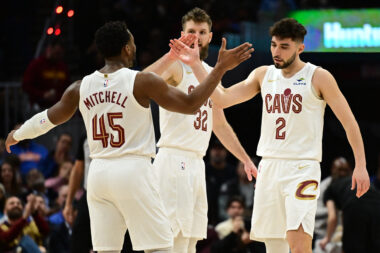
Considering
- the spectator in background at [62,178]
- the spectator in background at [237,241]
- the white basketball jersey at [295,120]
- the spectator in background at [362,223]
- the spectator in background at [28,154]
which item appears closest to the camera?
the white basketball jersey at [295,120]

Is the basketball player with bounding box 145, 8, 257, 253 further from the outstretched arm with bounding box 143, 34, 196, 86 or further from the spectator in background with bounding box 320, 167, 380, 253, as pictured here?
the spectator in background with bounding box 320, 167, 380, 253

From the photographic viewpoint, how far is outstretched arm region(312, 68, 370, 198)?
8195 mm

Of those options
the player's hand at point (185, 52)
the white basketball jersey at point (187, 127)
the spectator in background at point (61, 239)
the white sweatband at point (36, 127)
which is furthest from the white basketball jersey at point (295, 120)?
the spectator in background at point (61, 239)

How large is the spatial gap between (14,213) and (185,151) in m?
4.29

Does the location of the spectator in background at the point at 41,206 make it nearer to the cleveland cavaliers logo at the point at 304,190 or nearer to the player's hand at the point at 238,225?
the player's hand at the point at 238,225

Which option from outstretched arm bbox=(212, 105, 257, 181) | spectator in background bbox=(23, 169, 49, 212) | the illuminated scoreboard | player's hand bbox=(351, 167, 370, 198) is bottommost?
spectator in background bbox=(23, 169, 49, 212)

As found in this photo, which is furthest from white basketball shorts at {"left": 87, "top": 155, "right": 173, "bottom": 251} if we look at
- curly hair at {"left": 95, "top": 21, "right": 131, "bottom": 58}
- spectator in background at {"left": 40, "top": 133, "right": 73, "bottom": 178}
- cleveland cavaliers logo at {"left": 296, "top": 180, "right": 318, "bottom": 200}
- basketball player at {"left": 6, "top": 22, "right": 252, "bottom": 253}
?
spectator in background at {"left": 40, "top": 133, "right": 73, "bottom": 178}

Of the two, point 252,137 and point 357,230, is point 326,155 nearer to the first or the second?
point 252,137

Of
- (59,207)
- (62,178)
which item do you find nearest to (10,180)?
(59,207)

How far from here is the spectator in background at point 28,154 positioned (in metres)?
15.0

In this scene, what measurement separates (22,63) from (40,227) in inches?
252

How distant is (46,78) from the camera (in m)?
15.3

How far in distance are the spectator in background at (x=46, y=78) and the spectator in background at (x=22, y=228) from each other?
2.96m

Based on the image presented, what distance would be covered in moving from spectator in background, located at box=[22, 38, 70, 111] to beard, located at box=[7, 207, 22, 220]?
3.32 m
